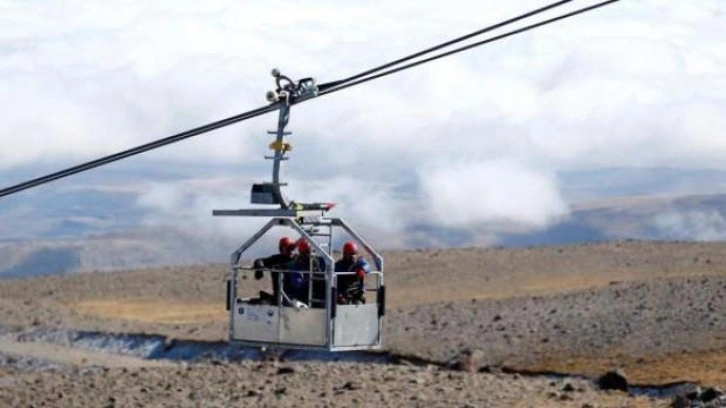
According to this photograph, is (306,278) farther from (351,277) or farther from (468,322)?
(468,322)

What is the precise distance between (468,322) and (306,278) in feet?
69.5

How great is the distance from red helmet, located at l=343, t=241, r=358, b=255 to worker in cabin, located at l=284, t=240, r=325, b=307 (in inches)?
13.8

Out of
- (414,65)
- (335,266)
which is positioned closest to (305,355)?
(335,266)

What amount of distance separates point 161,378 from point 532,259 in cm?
2530

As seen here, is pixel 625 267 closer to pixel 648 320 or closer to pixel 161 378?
pixel 648 320

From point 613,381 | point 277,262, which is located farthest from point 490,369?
point 277,262

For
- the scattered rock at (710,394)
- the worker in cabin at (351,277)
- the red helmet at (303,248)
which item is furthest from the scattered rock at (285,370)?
the red helmet at (303,248)

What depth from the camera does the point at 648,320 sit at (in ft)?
143

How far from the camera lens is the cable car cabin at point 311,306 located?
949 inches

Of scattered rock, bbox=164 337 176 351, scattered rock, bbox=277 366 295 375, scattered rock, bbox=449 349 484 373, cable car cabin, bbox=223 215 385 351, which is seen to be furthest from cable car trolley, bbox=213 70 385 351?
scattered rock, bbox=164 337 176 351

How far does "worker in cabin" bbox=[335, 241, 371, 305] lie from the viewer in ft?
80.8

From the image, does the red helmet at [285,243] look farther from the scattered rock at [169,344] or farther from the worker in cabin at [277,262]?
the scattered rock at [169,344]

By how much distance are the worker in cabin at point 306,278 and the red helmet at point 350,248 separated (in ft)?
1.15

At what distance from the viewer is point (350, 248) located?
25.0 meters
